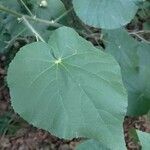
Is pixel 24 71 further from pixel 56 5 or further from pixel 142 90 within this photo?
pixel 142 90

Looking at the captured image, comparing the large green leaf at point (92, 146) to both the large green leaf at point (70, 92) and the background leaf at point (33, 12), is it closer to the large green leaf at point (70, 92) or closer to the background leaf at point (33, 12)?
the large green leaf at point (70, 92)

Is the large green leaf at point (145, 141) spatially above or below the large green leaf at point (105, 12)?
below

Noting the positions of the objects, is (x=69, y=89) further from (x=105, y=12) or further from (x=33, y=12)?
(x=33, y=12)

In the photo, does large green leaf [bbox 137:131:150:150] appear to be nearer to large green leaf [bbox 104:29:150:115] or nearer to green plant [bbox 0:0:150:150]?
green plant [bbox 0:0:150:150]

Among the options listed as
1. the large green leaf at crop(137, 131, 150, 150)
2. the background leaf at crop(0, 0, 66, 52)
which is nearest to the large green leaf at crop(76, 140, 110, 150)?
the large green leaf at crop(137, 131, 150, 150)

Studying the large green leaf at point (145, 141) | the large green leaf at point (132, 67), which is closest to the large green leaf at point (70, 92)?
the large green leaf at point (145, 141)

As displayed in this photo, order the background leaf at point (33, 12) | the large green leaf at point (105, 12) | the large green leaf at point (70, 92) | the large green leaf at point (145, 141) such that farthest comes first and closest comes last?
the background leaf at point (33, 12) → the large green leaf at point (105, 12) → the large green leaf at point (145, 141) → the large green leaf at point (70, 92)

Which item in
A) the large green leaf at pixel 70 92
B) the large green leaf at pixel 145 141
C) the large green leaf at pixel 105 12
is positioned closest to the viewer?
the large green leaf at pixel 70 92

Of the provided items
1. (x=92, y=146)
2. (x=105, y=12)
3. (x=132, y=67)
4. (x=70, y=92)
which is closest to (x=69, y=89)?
(x=70, y=92)
